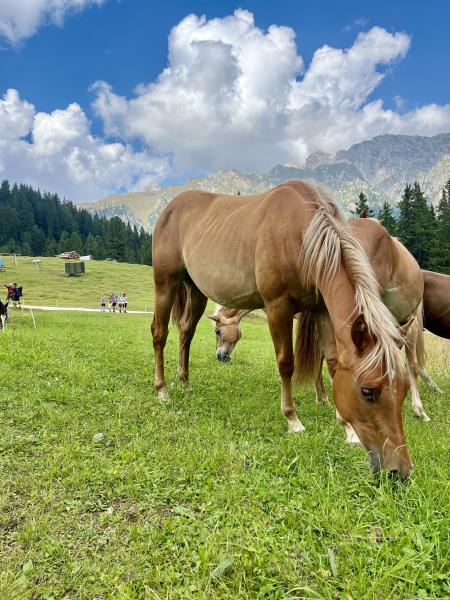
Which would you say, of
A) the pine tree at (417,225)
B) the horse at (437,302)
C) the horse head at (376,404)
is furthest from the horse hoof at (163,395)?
the pine tree at (417,225)

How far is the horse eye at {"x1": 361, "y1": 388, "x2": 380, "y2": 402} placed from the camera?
9.07ft

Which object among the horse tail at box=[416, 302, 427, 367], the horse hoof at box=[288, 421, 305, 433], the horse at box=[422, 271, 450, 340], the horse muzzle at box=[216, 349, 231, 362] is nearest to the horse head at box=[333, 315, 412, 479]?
the horse hoof at box=[288, 421, 305, 433]

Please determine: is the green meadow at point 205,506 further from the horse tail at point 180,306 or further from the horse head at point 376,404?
the horse tail at point 180,306

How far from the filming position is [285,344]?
14.0ft

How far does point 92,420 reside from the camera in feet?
14.0

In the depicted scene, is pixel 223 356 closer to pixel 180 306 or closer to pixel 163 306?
pixel 180 306

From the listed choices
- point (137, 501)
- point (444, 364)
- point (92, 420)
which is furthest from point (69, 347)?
point (444, 364)

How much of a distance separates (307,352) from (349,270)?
180cm

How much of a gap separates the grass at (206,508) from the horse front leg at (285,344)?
21 centimetres

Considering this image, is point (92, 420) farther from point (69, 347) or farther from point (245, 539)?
point (69, 347)

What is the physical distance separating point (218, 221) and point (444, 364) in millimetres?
7786

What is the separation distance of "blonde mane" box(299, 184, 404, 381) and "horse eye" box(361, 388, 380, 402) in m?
0.13

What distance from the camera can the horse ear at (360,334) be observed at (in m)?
2.84

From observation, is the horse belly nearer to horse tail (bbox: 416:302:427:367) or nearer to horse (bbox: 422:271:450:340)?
horse tail (bbox: 416:302:427:367)
